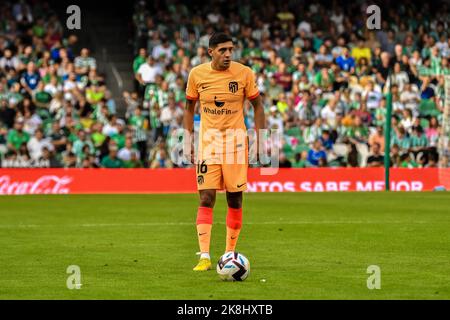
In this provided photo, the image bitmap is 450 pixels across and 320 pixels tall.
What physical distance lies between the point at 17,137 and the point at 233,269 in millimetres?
19006

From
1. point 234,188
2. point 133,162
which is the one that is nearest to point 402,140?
point 133,162

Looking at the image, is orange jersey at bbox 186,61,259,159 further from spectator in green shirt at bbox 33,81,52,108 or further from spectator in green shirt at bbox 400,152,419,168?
spectator in green shirt at bbox 33,81,52,108

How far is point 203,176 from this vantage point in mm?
11578

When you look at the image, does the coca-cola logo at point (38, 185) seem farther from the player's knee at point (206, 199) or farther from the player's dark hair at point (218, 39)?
the player's dark hair at point (218, 39)

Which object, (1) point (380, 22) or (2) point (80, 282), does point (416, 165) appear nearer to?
(1) point (380, 22)

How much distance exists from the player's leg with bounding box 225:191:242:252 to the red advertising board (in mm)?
15892

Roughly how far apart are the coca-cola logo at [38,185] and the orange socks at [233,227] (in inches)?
633

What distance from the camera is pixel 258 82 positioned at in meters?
31.3

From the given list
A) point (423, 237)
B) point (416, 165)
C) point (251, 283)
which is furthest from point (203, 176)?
point (416, 165)

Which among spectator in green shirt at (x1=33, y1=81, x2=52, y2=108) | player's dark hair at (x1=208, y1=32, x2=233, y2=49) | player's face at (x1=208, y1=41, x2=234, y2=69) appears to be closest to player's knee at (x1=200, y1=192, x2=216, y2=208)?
player's face at (x1=208, y1=41, x2=234, y2=69)

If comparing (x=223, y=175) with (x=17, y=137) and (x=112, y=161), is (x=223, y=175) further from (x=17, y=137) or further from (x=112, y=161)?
(x=17, y=137)

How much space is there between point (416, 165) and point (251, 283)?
20.1 meters
